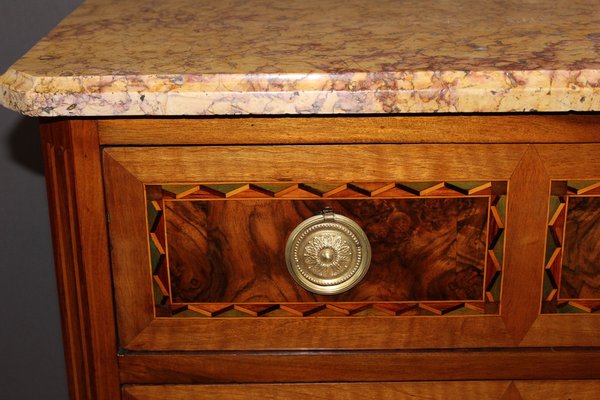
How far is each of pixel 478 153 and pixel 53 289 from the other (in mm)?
861

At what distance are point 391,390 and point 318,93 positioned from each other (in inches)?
12.9

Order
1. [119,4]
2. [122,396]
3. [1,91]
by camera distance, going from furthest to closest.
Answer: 1. [119,4]
2. [122,396]
3. [1,91]

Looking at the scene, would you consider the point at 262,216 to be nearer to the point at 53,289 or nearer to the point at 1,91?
the point at 1,91

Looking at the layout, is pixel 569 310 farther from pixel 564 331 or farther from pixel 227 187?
pixel 227 187

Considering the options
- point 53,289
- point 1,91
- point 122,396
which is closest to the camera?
point 1,91

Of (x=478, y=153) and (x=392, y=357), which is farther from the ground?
(x=478, y=153)

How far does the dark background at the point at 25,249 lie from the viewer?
4.16ft

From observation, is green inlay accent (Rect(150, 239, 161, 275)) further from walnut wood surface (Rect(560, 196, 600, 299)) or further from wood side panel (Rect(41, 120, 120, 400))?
walnut wood surface (Rect(560, 196, 600, 299))

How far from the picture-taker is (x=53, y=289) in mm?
1418

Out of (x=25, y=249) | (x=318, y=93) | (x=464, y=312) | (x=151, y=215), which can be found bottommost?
(x=25, y=249)

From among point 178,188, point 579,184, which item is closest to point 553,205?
point 579,184

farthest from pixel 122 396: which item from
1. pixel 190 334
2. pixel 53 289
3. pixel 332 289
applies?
pixel 53 289

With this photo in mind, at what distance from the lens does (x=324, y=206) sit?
82cm

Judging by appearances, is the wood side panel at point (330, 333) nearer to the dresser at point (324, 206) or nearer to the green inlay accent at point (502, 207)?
the dresser at point (324, 206)
